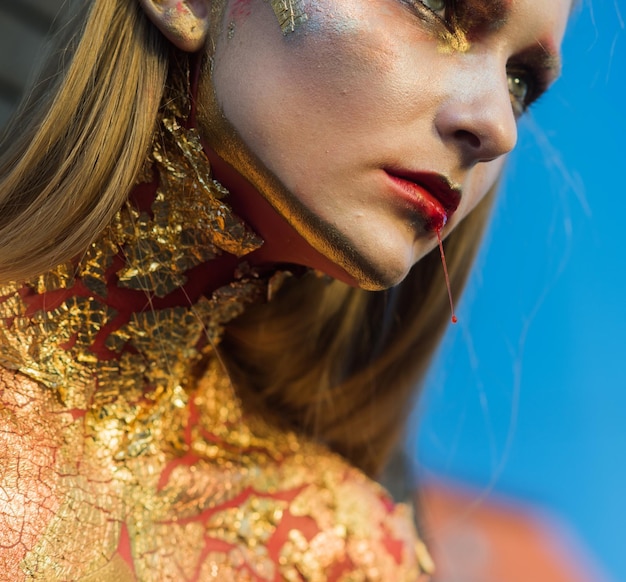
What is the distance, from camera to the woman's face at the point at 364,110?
85 centimetres

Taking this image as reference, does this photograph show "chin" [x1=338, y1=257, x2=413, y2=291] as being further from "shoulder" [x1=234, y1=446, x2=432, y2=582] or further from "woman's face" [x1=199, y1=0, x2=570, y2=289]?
"shoulder" [x1=234, y1=446, x2=432, y2=582]

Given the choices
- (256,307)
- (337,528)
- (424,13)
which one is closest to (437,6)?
(424,13)

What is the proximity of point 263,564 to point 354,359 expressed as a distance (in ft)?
1.32

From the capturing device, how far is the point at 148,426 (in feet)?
3.48

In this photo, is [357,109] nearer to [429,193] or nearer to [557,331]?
[429,193]

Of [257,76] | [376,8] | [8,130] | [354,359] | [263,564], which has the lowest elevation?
[263,564]

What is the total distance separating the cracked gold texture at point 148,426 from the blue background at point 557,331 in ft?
1.31

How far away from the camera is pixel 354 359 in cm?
139

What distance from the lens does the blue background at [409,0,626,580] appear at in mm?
1323

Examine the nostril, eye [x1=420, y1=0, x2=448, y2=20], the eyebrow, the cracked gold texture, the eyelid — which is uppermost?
the eyebrow

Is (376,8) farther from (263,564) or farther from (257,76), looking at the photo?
(263,564)

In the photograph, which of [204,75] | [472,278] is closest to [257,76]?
[204,75]

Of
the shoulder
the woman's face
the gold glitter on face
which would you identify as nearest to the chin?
the woman's face

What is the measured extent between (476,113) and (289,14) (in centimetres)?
22
